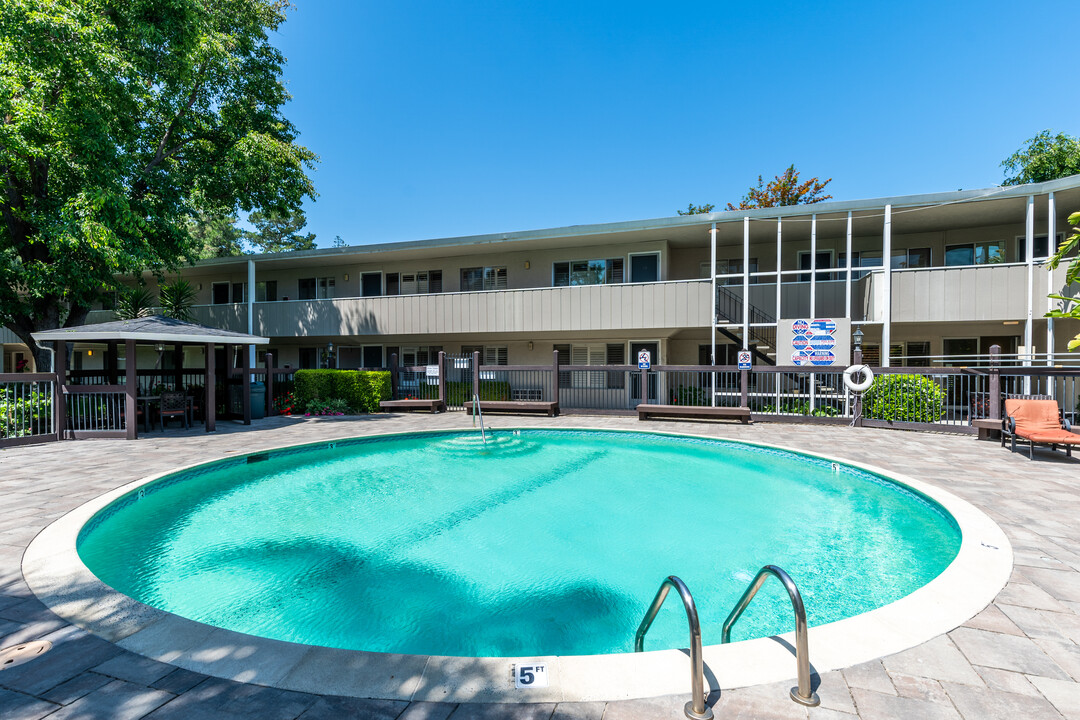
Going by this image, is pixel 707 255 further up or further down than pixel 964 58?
further down

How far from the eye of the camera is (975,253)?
15.1 metres

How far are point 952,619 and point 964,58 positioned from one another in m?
18.4

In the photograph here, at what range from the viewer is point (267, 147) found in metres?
13.9

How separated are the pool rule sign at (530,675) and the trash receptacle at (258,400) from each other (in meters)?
13.1

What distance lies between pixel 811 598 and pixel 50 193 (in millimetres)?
17869

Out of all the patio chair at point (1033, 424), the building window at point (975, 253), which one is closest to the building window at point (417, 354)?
the patio chair at point (1033, 424)

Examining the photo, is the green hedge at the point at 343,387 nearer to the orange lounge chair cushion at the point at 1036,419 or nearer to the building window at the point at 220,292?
the building window at the point at 220,292

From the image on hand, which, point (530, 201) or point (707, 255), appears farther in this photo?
point (530, 201)

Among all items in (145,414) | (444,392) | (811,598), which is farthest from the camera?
(444,392)

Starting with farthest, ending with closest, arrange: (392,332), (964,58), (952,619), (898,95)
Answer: (392,332), (898,95), (964,58), (952,619)

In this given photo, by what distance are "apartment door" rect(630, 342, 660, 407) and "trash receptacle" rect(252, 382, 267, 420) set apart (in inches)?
462

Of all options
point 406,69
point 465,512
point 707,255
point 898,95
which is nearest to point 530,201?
point 406,69

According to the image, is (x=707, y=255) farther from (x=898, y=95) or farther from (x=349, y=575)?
(x=349, y=575)

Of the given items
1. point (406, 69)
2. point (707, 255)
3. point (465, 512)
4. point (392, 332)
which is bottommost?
point (465, 512)
